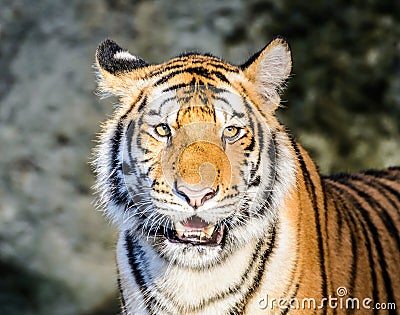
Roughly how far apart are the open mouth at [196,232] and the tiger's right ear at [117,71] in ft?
1.54

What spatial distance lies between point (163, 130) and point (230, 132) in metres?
0.18

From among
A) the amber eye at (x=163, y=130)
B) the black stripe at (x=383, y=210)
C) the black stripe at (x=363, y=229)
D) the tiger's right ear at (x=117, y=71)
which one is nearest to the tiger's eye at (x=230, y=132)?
the amber eye at (x=163, y=130)

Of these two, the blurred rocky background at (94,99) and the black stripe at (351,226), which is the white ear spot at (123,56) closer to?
the black stripe at (351,226)

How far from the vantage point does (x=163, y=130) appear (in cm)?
214

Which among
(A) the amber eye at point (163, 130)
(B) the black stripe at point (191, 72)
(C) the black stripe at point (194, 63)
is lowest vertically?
(A) the amber eye at point (163, 130)

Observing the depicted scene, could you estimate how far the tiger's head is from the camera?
81.3 inches

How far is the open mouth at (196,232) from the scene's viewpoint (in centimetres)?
208

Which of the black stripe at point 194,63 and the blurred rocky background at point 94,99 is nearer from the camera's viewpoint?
the black stripe at point 194,63

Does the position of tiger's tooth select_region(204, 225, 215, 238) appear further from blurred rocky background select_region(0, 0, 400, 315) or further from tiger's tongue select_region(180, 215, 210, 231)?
blurred rocky background select_region(0, 0, 400, 315)

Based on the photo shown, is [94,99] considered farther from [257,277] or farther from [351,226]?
[257,277]

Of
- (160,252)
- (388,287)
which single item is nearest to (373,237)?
(388,287)

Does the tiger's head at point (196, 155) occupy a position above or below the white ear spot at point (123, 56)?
below

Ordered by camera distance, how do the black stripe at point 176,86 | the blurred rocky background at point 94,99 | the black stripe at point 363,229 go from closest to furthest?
1. the black stripe at point 176,86
2. the black stripe at point 363,229
3. the blurred rocky background at point 94,99

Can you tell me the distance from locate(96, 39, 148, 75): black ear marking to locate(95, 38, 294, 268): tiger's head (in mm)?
12
